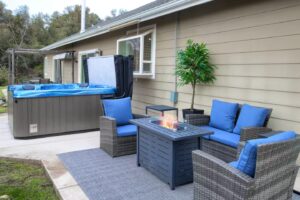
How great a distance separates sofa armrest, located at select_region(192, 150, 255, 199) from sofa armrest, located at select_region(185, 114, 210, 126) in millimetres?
1727

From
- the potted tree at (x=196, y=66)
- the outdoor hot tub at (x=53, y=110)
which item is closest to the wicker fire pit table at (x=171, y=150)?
the potted tree at (x=196, y=66)

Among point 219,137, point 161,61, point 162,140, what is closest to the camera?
point 162,140

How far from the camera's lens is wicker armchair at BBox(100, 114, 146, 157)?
3.95 m

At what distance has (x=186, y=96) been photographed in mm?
5254

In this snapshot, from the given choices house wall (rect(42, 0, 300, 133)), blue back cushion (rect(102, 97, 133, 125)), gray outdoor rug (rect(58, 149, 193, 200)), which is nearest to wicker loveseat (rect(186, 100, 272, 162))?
house wall (rect(42, 0, 300, 133))

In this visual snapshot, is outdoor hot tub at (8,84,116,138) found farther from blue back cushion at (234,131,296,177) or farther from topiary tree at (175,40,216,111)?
blue back cushion at (234,131,296,177)

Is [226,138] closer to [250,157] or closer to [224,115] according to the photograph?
[224,115]

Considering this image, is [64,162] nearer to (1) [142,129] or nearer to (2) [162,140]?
(1) [142,129]

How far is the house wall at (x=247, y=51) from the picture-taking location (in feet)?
11.4

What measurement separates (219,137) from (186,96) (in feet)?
5.79

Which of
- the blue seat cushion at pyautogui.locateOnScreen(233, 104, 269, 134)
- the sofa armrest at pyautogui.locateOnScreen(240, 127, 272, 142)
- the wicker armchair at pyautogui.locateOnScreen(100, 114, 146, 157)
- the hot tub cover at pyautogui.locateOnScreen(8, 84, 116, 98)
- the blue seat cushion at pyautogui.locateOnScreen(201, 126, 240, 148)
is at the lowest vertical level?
the wicker armchair at pyautogui.locateOnScreen(100, 114, 146, 157)

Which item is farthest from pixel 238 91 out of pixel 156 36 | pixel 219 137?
pixel 156 36

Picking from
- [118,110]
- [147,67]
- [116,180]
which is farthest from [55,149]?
[147,67]

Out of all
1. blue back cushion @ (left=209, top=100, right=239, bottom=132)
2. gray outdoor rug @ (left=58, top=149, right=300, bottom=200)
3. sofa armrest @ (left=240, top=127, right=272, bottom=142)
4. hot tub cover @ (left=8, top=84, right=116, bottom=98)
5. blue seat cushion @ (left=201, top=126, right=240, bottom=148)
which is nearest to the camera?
gray outdoor rug @ (left=58, top=149, right=300, bottom=200)
